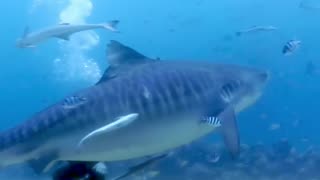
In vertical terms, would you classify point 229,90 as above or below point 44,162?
above

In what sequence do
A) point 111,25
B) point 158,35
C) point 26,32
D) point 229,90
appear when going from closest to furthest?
point 229,90, point 111,25, point 26,32, point 158,35

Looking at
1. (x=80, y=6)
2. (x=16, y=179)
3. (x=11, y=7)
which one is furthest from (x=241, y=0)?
(x=16, y=179)

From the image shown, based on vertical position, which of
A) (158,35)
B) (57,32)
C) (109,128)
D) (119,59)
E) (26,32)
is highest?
(158,35)

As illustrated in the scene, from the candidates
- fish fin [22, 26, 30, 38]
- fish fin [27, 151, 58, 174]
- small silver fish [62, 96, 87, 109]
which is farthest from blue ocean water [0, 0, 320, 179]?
fish fin [27, 151, 58, 174]

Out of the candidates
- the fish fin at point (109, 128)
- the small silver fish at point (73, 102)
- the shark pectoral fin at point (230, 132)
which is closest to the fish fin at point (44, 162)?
the fish fin at point (109, 128)

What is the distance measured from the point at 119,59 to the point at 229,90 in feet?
3.47

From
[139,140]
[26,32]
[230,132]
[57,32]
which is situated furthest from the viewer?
[26,32]

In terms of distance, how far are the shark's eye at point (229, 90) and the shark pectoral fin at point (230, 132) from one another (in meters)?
0.20

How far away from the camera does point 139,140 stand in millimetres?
4355

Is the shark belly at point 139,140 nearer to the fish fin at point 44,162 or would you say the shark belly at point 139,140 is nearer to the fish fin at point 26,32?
the fish fin at point 44,162

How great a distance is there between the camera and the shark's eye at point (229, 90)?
4.97 meters

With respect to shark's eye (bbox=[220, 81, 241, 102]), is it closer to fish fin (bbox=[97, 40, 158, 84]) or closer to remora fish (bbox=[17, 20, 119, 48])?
fish fin (bbox=[97, 40, 158, 84])

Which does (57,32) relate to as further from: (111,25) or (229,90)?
(229,90)

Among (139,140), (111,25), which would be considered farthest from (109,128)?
(111,25)
